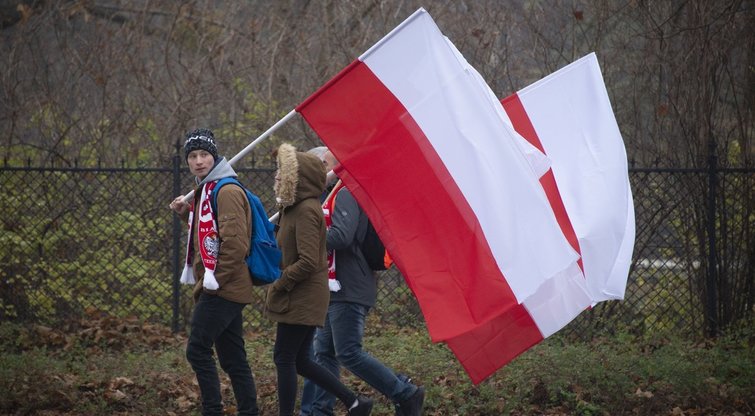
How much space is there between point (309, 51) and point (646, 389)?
6.70 m

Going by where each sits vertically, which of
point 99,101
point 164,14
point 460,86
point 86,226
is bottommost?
point 460,86

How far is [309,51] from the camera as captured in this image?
39.8 ft

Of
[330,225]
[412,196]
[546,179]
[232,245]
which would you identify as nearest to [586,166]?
[546,179]

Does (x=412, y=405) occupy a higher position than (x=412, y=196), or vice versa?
(x=412, y=196)

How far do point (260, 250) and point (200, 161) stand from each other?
24.0 inches

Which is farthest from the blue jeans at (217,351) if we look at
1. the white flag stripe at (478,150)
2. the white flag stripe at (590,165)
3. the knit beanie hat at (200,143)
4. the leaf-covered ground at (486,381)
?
the white flag stripe at (590,165)

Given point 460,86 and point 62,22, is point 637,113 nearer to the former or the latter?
point 460,86

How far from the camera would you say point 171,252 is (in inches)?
374

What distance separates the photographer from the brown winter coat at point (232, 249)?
17.5ft

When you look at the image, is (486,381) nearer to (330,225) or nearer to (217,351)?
(330,225)

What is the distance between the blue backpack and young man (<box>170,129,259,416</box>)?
0.15ft

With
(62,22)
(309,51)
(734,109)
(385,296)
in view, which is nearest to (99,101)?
(62,22)

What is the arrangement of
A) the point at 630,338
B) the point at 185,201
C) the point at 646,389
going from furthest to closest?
the point at 630,338 < the point at 646,389 < the point at 185,201

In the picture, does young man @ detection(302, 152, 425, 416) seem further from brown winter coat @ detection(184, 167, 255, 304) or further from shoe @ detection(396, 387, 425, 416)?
brown winter coat @ detection(184, 167, 255, 304)
